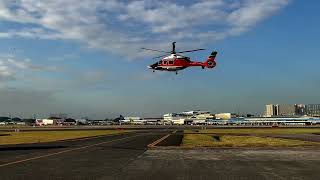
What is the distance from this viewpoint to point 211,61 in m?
60.8

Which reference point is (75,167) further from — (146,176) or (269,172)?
(269,172)

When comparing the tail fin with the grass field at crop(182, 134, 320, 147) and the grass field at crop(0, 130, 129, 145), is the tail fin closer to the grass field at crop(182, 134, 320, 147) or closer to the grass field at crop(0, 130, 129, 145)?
the grass field at crop(182, 134, 320, 147)

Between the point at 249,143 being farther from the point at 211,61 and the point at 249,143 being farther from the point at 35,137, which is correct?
the point at 35,137

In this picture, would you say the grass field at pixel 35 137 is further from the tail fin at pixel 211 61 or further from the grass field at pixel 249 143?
the tail fin at pixel 211 61

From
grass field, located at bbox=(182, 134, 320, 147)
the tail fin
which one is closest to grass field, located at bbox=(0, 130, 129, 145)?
grass field, located at bbox=(182, 134, 320, 147)

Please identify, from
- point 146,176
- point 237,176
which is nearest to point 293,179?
point 237,176

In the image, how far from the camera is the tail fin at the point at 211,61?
2373 inches

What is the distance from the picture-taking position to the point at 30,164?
2697cm

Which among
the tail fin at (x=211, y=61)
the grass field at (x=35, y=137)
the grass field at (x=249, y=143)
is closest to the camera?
the grass field at (x=249, y=143)

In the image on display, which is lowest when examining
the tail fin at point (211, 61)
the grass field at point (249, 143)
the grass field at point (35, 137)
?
the grass field at point (35, 137)

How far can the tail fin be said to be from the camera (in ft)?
198

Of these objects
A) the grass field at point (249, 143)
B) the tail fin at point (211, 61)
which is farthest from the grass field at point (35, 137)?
Result: the tail fin at point (211, 61)

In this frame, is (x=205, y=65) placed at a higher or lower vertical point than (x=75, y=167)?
higher

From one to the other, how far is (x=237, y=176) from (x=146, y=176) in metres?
4.31
